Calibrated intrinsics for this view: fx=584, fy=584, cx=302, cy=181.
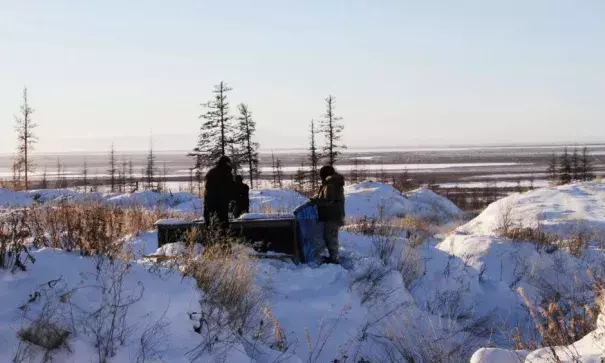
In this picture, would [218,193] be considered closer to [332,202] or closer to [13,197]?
[332,202]

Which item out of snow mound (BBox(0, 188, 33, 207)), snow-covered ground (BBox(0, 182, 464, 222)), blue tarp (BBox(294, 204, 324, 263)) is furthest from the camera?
snow-covered ground (BBox(0, 182, 464, 222))

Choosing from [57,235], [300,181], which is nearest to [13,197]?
[57,235]

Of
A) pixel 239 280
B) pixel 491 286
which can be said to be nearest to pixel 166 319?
pixel 239 280

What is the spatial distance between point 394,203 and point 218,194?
20.0 m

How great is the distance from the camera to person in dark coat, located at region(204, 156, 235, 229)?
9.32m

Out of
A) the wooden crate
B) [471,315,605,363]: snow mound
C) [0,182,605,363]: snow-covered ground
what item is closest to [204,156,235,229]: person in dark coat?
the wooden crate

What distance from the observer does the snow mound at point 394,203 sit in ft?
88.4

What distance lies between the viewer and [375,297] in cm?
862

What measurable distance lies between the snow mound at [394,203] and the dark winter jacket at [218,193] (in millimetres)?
16223

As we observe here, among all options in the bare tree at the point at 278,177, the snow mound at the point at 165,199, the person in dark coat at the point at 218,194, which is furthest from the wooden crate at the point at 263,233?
the bare tree at the point at 278,177

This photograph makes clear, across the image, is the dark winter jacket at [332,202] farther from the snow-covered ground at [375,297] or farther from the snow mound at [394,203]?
the snow mound at [394,203]

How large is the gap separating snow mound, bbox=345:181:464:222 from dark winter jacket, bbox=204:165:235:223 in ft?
53.2

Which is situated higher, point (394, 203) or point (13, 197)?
point (13, 197)

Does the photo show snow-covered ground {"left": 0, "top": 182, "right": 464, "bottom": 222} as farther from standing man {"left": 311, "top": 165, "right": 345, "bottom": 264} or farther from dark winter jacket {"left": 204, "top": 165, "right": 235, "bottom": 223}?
dark winter jacket {"left": 204, "top": 165, "right": 235, "bottom": 223}
